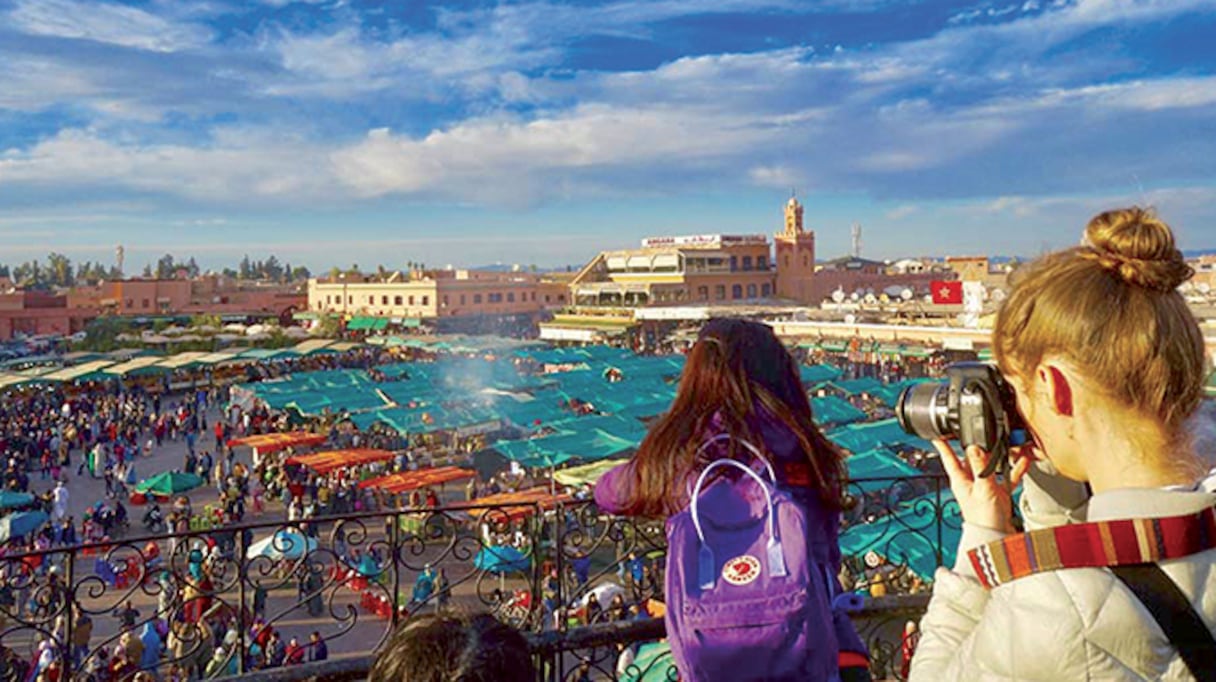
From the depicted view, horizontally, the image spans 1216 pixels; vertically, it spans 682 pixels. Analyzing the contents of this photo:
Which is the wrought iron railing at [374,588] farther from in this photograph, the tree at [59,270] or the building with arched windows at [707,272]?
the tree at [59,270]

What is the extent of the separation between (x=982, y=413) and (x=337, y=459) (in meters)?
15.5

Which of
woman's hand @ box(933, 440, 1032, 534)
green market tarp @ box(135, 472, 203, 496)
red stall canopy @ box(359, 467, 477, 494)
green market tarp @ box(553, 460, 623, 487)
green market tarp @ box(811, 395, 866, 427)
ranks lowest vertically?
green market tarp @ box(135, 472, 203, 496)

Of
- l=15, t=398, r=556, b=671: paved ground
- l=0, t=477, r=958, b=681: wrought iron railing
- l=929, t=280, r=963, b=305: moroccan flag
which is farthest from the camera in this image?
l=929, t=280, r=963, b=305: moroccan flag

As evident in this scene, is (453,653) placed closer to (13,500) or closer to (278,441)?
(13,500)

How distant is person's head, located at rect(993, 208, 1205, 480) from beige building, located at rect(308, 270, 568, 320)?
2050 inches

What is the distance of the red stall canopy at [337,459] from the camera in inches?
615

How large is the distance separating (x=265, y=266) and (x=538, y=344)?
101708 mm

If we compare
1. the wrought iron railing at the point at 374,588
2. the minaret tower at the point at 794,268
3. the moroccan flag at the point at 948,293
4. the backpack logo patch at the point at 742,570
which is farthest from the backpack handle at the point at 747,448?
Answer: the minaret tower at the point at 794,268

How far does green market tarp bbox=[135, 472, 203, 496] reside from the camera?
47.4 ft

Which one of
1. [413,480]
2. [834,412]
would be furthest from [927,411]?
[834,412]

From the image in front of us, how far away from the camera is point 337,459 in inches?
625

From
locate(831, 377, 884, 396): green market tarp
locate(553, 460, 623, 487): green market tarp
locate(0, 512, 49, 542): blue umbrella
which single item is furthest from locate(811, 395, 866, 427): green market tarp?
locate(0, 512, 49, 542): blue umbrella

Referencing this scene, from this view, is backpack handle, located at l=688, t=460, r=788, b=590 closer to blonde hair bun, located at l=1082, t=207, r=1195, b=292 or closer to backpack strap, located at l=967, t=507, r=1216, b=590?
backpack strap, located at l=967, t=507, r=1216, b=590

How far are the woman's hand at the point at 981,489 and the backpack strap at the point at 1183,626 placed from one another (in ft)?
1.40
